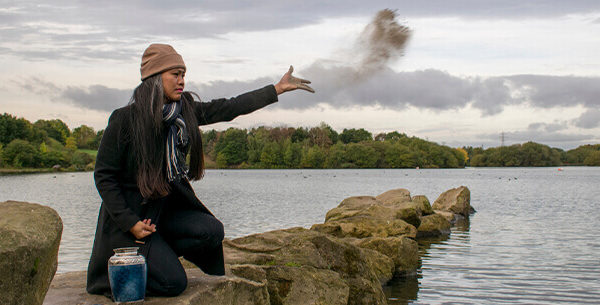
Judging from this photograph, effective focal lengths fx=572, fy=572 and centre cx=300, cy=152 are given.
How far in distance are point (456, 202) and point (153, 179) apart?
1063 inches

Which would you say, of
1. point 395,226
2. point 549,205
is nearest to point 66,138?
point 549,205

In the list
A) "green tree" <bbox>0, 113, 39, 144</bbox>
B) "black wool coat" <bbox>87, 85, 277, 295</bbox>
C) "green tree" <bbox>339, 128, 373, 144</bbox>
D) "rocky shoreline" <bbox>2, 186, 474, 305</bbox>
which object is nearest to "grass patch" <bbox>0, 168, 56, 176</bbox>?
"green tree" <bbox>0, 113, 39, 144</bbox>

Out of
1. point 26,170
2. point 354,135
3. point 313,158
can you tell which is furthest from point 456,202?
point 354,135

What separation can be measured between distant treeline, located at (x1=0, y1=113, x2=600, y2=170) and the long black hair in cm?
14631

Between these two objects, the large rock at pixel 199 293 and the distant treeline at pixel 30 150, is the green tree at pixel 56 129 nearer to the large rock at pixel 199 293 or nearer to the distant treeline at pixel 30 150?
the distant treeline at pixel 30 150

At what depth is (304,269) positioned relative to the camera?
26.8ft

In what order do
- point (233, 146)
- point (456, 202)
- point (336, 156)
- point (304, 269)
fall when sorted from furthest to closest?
point (233, 146)
point (336, 156)
point (456, 202)
point (304, 269)

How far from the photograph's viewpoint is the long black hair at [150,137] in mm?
4941

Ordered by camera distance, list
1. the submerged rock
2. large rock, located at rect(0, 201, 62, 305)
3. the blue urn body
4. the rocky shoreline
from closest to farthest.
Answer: large rock, located at rect(0, 201, 62, 305)
the blue urn body
the rocky shoreline
the submerged rock

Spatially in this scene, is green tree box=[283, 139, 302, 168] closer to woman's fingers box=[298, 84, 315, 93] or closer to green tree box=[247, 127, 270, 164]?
green tree box=[247, 127, 270, 164]

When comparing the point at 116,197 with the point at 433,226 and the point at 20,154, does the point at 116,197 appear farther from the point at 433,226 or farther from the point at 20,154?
the point at 20,154

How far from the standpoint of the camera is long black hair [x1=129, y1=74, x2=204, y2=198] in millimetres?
4941

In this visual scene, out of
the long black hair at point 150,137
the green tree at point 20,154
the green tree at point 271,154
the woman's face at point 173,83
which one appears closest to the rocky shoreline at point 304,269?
the long black hair at point 150,137

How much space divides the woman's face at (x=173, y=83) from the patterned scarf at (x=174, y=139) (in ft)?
0.29
